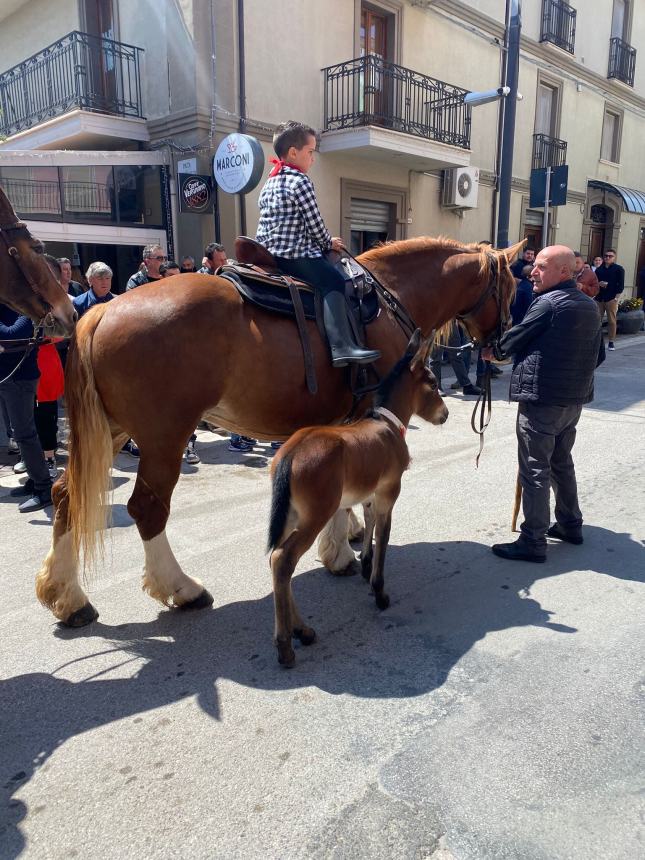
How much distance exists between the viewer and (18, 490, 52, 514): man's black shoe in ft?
17.7

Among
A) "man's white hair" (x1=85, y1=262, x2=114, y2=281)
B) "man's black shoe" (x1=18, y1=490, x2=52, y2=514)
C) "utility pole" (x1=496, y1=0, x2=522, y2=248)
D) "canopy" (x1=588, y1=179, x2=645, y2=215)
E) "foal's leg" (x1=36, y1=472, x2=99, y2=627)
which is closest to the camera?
"foal's leg" (x1=36, y1=472, x2=99, y2=627)

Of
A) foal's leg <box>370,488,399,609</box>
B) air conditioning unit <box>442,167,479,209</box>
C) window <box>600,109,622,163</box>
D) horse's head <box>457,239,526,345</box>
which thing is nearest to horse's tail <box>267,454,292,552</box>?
foal's leg <box>370,488,399,609</box>

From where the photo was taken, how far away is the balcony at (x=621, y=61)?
821 inches

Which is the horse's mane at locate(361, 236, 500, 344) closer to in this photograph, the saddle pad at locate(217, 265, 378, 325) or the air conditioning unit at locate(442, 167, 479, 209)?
the saddle pad at locate(217, 265, 378, 325)

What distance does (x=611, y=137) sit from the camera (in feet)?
73.4

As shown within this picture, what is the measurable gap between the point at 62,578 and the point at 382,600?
1.85 m

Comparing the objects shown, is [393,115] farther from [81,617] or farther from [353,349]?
[81,617]

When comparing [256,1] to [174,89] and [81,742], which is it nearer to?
[174,89]

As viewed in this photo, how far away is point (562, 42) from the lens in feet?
61.3

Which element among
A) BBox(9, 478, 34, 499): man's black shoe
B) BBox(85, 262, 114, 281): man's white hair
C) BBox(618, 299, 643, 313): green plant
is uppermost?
BBox(85, 262, 114, 281): man's white hair

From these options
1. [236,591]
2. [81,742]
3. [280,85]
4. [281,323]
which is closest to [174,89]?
[280,85]

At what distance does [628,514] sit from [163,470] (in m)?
3.96

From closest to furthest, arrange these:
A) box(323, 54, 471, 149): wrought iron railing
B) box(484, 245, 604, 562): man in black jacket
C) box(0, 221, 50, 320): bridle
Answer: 1. box(0, 221, 50, 320): bridle
2. box(484, 245, 604, 562): man in black jacket
3. box(323, 54, 471, 149): wrought iron railing

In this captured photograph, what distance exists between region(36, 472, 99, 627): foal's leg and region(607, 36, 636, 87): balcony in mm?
24121
